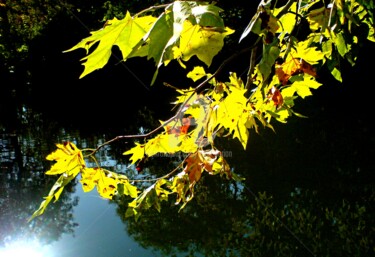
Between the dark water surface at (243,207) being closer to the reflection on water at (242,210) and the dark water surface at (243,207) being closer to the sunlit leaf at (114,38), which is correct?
the reflection on water at (242,210)

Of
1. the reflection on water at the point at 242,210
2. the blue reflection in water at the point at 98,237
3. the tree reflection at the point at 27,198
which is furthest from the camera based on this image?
the tree reflection at the point at 27,198

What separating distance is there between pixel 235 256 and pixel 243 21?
13.7m

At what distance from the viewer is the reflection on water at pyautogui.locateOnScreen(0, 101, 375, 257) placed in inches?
195

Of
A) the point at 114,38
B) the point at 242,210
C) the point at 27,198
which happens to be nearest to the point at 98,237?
the point at 242,210

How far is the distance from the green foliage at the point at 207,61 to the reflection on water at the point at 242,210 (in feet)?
12.7

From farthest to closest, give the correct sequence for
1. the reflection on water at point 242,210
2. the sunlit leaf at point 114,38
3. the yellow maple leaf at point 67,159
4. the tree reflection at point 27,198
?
the tree reflection at point 27,198 → the reflection on water at point 242,210 → the yellow maple leaf at point 67,159 → the sunlit leaf at point 114,38

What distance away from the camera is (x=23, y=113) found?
15.7m

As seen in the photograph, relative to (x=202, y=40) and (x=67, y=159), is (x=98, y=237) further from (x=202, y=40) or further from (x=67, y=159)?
(x=202, y=40)

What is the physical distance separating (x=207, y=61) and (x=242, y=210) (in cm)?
538

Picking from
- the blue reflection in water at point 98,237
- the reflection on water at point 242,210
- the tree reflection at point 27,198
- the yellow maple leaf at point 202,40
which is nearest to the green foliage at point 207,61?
the yellow maple leaf at point 202,40

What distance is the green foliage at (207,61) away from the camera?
0.59m

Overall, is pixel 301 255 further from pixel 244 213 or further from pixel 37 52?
pixel 37 52

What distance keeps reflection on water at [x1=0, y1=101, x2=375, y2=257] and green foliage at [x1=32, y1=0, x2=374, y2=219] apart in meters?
3.88

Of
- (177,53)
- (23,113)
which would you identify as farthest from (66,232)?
(23,113)
